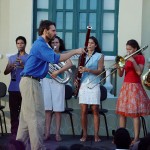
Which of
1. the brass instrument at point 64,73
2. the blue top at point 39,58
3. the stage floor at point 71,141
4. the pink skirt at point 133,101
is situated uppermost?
the blue top at point 39,58

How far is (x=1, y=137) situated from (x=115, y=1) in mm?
3434

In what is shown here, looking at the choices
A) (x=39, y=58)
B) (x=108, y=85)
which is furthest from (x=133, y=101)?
(x=39, y=58)

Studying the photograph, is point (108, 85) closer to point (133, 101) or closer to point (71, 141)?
point (133, 101)

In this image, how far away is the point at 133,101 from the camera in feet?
28.0

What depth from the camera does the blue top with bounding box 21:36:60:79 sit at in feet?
22.2

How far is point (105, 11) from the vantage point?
32.7ft

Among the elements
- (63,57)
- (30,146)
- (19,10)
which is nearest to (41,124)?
(30,146)

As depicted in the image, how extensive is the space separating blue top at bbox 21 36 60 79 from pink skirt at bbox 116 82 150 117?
2.05m

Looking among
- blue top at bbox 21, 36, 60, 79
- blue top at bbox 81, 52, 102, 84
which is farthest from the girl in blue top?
blue top at bbox 21, 36, 60, 79

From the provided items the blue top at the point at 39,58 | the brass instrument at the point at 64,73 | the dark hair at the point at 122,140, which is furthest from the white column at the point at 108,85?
the dark hair at the point at 122,140

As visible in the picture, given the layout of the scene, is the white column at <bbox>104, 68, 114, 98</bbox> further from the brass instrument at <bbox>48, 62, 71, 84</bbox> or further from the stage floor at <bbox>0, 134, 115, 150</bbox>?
the brass instrument at <bbox>48, 62, 71, 84</bbox>

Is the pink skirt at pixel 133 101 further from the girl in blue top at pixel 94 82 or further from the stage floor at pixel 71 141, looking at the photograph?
the stage floor at pixel 71 141

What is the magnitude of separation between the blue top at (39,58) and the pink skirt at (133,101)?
6.72 feet

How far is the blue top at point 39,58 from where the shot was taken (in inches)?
266
